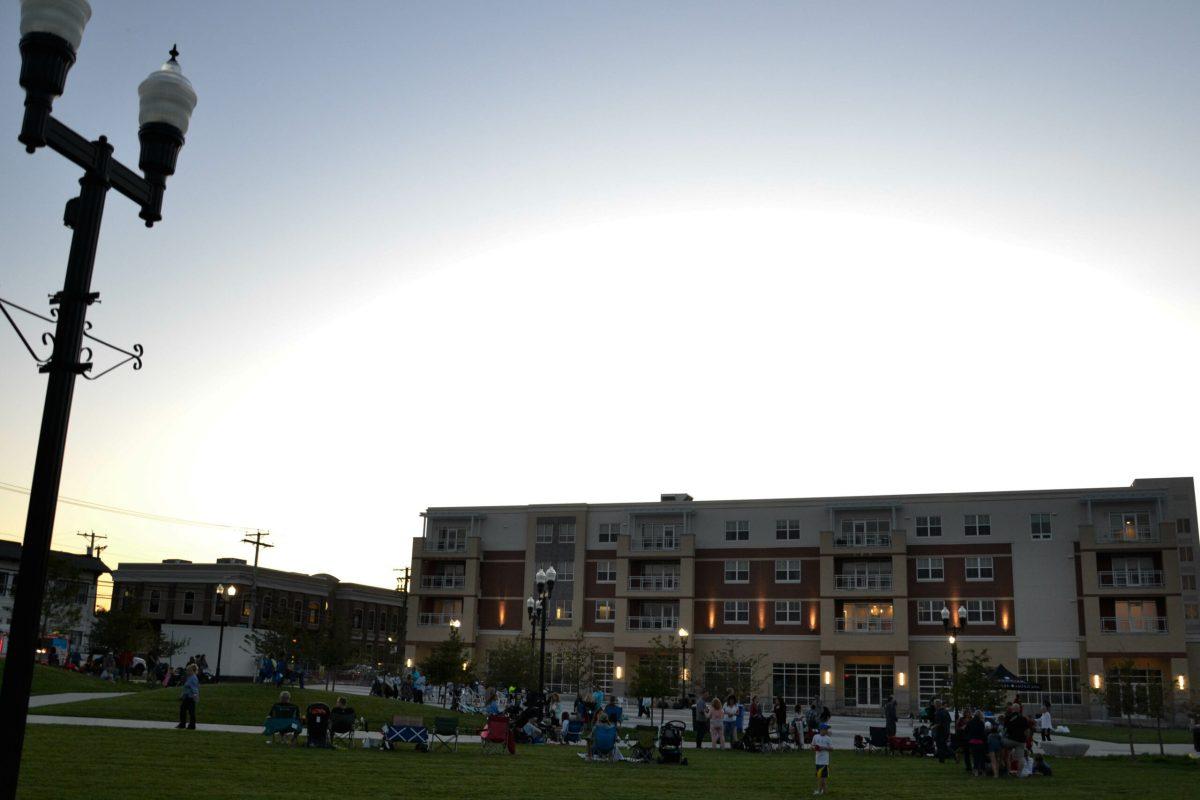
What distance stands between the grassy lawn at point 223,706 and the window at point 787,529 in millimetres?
39037

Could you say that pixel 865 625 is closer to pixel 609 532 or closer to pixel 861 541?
pixel 861 541

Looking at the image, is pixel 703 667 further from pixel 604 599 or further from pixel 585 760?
pixel 585 760

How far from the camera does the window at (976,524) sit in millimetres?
69500

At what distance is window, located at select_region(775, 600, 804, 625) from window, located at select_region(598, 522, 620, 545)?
13289 millimetres

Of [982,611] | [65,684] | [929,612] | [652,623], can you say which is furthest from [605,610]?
[65,684]

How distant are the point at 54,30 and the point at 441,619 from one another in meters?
77.8

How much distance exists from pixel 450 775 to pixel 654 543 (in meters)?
58.7

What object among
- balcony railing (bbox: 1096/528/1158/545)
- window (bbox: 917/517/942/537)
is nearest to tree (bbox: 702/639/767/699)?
window (bbox: 917/517/942/537)

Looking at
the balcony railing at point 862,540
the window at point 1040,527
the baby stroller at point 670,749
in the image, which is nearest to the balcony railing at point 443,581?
the balcony railing at point 862,540

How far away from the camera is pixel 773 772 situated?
78.5 feet

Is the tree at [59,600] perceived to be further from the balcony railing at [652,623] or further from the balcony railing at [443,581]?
the balcony railing at [652,623]

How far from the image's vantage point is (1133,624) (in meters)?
64.1

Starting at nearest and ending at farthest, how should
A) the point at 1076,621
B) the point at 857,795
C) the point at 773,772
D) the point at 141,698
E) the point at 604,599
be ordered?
1. the point at 857,795
2. the point at 773,772
3. the point at 141,698
4. the point at 1076,621
5. the point at 604,599

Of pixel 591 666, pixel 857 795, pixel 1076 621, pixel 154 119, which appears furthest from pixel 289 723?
pixel 1076 621
